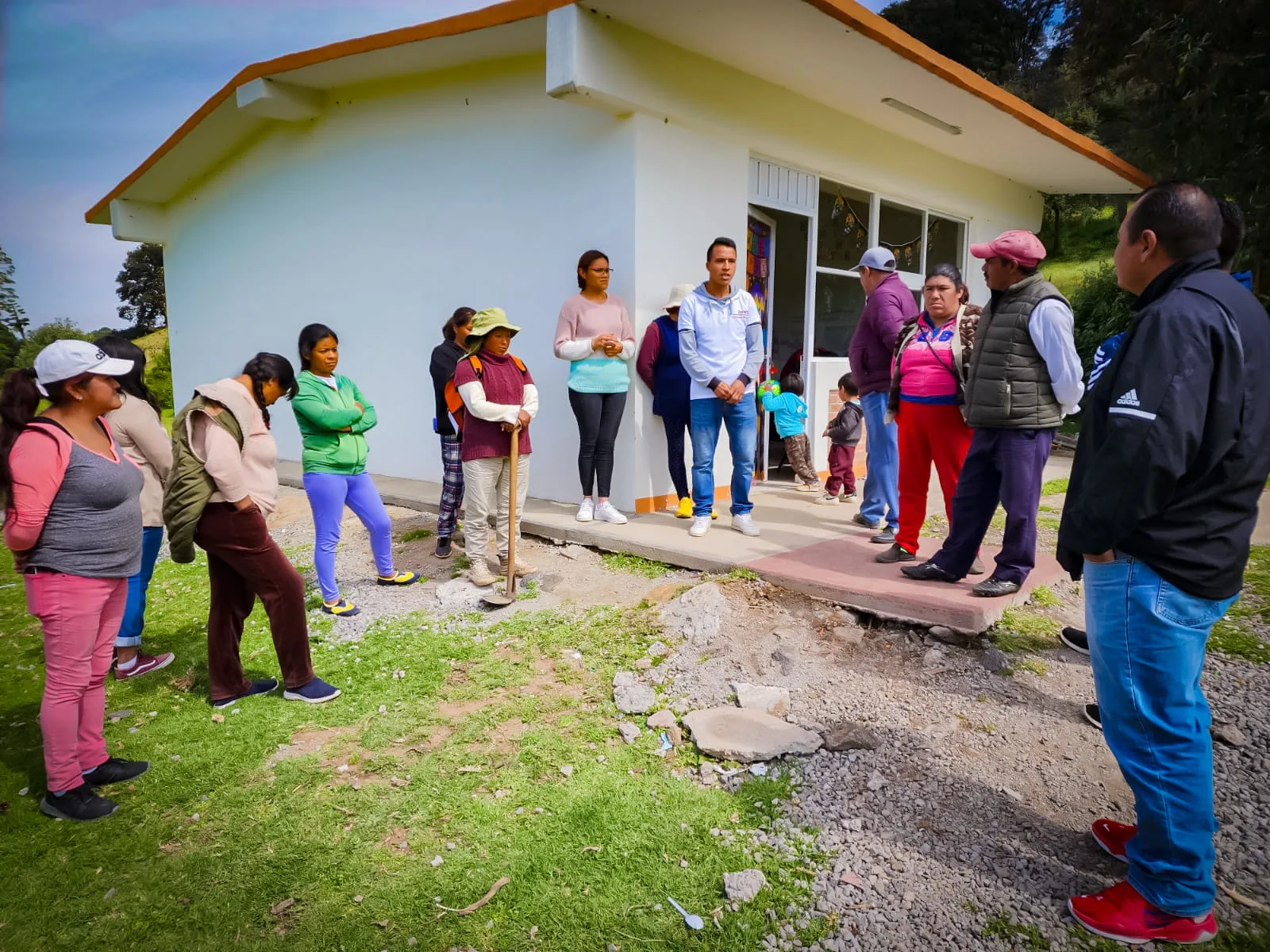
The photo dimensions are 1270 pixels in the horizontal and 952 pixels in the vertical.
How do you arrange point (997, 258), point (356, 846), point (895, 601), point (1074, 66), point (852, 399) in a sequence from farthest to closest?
point (1074, 66) < point (852, 399) < point (895, 601) < point (997, 258) < point (356, 846)

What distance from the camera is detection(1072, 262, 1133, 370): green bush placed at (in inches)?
619

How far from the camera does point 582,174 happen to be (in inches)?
253

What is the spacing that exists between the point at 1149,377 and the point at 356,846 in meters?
2.88

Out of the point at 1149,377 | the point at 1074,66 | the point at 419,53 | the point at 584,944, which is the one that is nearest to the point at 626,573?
the point at 584,944

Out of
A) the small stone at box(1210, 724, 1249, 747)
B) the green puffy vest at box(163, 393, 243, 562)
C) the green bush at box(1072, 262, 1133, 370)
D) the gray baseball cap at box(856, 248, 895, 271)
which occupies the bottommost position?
the small stone at box(1210, 724, 1249, 747)

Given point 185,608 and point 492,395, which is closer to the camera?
point 492,395

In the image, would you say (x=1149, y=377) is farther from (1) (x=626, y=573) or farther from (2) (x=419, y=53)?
(2) (x=419, y=53)

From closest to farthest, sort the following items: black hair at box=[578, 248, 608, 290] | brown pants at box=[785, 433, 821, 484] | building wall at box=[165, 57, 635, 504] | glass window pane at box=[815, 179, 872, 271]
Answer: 1. black hair at box=[578, 248, 608, 290]
2. building wall at box=[165, 57, 635, 504]
3. brown pants at box=[785, 433, 821, 484]
4. glass window pane at box=[815, 179, 872, 271]

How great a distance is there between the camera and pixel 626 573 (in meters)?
5.34

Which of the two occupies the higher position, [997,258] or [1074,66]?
[1074,66]

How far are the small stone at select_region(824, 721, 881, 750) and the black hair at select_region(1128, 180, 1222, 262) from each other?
210 centimetres

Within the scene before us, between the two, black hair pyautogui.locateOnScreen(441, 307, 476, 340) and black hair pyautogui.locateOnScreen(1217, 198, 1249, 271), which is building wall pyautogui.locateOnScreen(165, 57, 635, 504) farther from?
black hair pyautogui.locateOnScreen(1217, 198, 1249, 271)

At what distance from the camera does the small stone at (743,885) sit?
245 centimetres

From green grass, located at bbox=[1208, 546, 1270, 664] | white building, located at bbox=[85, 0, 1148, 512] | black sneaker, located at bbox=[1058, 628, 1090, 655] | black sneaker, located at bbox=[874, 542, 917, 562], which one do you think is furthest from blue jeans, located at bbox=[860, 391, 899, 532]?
green grass, located at bbox=[1208, 546, 1270, 664]
